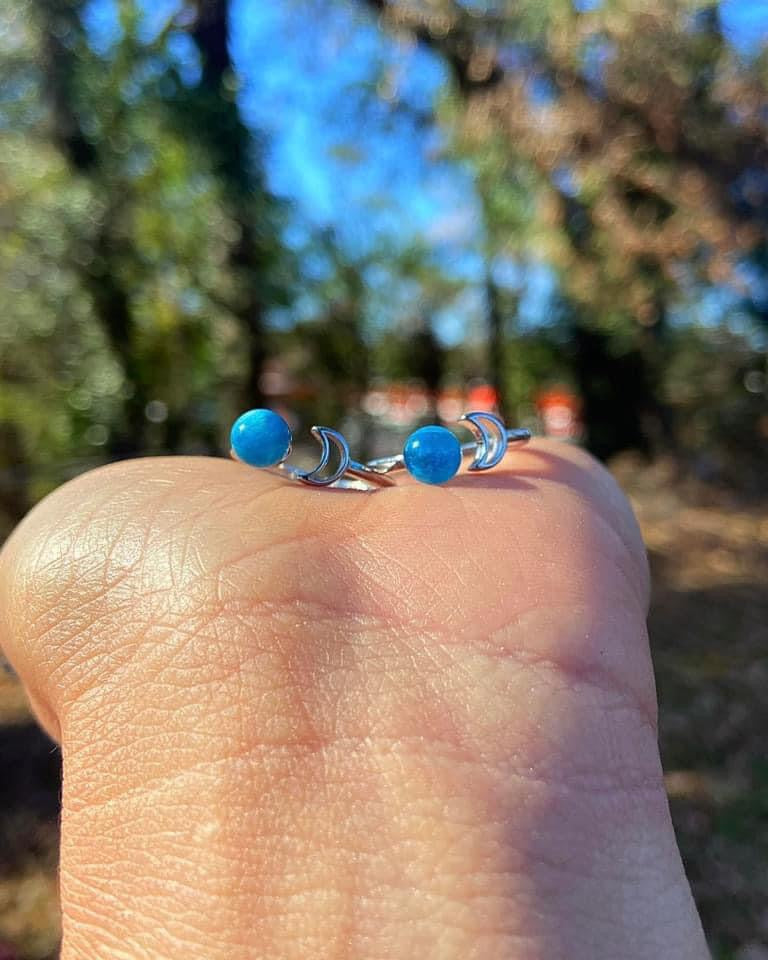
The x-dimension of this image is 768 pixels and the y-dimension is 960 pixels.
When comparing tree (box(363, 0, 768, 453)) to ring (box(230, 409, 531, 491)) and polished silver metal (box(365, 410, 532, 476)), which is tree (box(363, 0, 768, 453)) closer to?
polished silver metal (box(365, 410, 532, 476))

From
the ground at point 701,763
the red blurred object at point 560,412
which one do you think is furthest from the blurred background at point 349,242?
the red blurred object at point 560,412

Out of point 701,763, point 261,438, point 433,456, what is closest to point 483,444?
point 433,456

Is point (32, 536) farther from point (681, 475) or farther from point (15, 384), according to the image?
point (681, 475)

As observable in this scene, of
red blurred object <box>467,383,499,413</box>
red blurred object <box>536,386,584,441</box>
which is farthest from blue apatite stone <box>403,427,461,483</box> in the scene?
red blurred object <box>467,383,499,413</box>

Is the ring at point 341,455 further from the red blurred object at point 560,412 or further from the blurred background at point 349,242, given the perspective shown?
the red blurred object at point 560,412

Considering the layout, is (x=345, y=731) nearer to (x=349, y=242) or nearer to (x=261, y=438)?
(x=261, y=438)

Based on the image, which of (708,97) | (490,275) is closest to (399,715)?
(708,97)
